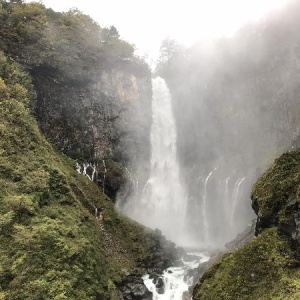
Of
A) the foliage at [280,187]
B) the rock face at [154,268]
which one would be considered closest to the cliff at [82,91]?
the rock face at [154,268]

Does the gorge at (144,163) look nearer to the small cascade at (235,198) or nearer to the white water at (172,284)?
the white water at (172,284)

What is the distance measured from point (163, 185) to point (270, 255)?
28.9 m

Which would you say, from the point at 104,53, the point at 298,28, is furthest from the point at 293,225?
the point at 298,28

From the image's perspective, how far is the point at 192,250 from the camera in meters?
32.1

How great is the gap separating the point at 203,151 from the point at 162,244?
21.4 m

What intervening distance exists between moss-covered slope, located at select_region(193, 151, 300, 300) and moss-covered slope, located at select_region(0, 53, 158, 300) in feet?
21.5

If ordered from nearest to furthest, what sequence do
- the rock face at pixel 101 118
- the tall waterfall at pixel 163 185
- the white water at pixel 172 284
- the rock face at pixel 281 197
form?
the rock face at pixel 281 197, the white water at pixel 172 284, the rock face at pixel 101 118, the tall waterfall at pixel 163 185

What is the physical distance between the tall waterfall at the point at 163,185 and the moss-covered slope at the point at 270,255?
2260 centimetres

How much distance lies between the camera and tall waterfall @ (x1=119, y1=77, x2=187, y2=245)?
38156 mm

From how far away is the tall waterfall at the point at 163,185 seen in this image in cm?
3816

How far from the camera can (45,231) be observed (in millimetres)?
16703

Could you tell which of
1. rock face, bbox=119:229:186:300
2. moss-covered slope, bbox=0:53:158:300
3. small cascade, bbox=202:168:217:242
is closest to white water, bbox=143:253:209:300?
rock face, bbox=119:229:186:300

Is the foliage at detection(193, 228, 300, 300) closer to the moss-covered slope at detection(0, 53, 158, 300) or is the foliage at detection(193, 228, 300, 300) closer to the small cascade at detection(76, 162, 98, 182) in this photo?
the moss-covered slope at detection(0, 53, 158, 300)

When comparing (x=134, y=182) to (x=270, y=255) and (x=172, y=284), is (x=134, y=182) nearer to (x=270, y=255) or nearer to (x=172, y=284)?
(x=172, y=284)
